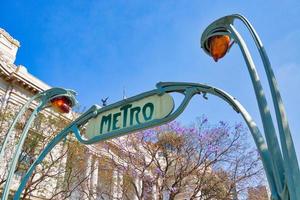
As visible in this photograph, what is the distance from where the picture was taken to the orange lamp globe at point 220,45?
3.04 m

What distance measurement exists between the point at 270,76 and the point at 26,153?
13.2m

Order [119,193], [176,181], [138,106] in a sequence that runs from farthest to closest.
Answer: [119,193] < [176,181] < [138,106]

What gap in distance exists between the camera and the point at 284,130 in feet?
7.50

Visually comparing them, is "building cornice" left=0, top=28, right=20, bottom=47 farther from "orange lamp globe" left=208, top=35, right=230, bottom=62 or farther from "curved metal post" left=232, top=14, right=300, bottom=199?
"curved metal post" left=232, top=14, right=300, bottom=199

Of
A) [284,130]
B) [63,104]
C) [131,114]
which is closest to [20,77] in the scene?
[63,104]

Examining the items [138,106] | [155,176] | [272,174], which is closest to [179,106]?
[138,106]

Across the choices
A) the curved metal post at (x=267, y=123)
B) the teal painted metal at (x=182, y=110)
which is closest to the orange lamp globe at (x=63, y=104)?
the teal painted metal at (x=182, y=110)

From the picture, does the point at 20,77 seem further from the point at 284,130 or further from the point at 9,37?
the point at 284,130

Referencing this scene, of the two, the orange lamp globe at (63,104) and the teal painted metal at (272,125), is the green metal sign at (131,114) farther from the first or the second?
the orange lamp globe at (63,104)

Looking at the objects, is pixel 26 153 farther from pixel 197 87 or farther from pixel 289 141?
pixel 289 141

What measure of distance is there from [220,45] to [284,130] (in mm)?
1071

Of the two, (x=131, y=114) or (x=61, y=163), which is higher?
(x=61, y=163)

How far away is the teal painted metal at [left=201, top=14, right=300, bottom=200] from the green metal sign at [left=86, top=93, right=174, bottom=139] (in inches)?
30.0

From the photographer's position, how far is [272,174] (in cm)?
228
